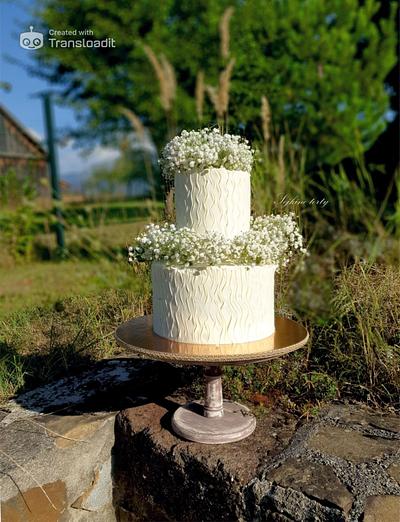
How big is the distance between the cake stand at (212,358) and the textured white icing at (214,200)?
389mm

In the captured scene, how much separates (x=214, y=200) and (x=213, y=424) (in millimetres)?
786

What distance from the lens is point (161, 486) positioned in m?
1.74

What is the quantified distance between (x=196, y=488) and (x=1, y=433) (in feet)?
2.41

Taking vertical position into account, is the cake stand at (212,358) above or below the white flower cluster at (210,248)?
below

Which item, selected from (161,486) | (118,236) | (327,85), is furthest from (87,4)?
(161,486)

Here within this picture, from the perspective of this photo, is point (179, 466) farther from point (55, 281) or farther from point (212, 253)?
point (55, 281)

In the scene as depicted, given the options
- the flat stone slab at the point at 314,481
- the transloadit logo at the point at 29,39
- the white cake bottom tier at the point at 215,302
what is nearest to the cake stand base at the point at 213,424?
the flat stone slab at the point at 314,481

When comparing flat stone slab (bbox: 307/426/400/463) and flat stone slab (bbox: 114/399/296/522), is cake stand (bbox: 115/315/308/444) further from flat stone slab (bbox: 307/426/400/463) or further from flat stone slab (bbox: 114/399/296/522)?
flat stone slab (bbox: 307/426/400/463)

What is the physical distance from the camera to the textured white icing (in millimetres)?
1634

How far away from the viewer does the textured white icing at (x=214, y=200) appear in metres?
1.63

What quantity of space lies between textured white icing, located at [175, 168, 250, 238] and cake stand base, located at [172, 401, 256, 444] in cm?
67

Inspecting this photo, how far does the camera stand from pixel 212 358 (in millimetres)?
1454

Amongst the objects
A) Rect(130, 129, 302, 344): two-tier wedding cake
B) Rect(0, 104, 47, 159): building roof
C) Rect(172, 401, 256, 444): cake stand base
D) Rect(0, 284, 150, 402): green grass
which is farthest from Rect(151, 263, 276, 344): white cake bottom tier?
Rect(0, 104, 47, 159): building roof

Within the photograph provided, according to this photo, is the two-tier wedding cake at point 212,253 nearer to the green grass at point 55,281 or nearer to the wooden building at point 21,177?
the green grass at point 55,281
